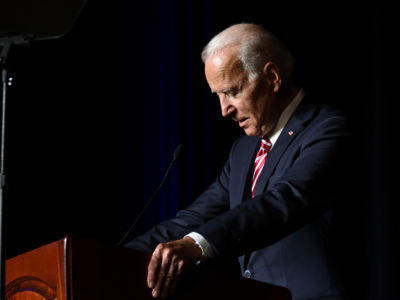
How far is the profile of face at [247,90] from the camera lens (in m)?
2.31

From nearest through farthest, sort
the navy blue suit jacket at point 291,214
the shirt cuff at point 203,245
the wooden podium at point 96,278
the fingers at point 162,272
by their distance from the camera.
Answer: the wooden podium at point 96,278 < the fingers at point 162,272 < the shirt cuff at point 203,245 < the navy blue suit jacket at point 291,214

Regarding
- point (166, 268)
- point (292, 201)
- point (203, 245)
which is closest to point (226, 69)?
point (292, 201)

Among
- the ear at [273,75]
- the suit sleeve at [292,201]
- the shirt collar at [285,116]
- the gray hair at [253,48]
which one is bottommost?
the suit sleeve at [292,201]

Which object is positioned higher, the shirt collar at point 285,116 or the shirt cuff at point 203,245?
the shirt collar at point 285,116

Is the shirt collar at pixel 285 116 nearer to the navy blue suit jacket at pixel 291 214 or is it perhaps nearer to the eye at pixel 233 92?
the navy blue suit jacket at pixel 291 214

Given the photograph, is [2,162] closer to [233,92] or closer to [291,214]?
[291,214]

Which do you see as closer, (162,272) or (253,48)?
(162,272)

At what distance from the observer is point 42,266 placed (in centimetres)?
127

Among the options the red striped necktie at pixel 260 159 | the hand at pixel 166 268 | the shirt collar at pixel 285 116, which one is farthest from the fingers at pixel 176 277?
the shirt collar at pixel 285 116

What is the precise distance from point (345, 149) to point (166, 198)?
163cm

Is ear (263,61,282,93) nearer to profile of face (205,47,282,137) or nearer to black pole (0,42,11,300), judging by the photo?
profile of face (205,47,282,137)

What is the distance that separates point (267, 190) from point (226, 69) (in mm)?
686

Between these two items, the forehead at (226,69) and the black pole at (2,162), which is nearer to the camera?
the black pole at (2,162)

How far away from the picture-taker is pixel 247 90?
2.33 m
